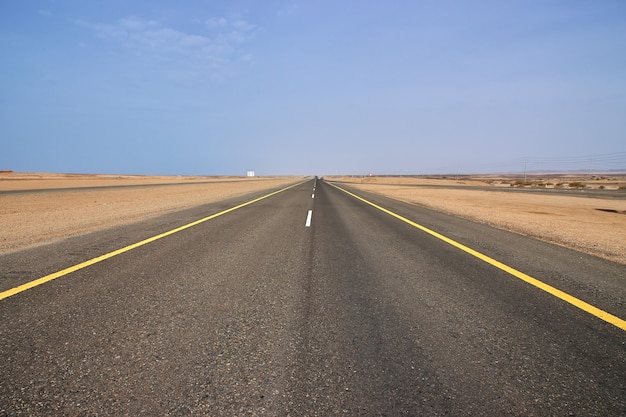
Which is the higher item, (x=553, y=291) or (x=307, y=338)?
(x=307, y=338)

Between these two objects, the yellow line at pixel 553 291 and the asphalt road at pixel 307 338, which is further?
the yellow line at pixel 553 291

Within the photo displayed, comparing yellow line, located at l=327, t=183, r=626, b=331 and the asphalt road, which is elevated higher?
Result: the asphalt road

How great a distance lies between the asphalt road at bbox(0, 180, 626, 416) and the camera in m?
2.11

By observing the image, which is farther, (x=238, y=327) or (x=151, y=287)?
(x=151, y=287)

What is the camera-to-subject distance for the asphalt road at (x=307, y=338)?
6.91 ft

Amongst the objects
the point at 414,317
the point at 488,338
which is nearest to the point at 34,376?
the point at 414,317

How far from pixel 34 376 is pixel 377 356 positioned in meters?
2.39

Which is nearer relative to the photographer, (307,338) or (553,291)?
(307,338)

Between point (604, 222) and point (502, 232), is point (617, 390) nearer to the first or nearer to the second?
point (502, 232)

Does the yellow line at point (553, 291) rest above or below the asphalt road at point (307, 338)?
below

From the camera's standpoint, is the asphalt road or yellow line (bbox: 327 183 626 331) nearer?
the asphalt road

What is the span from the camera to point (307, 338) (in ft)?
9.57

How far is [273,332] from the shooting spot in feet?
9.93

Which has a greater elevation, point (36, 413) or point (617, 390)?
point (36, 413)
